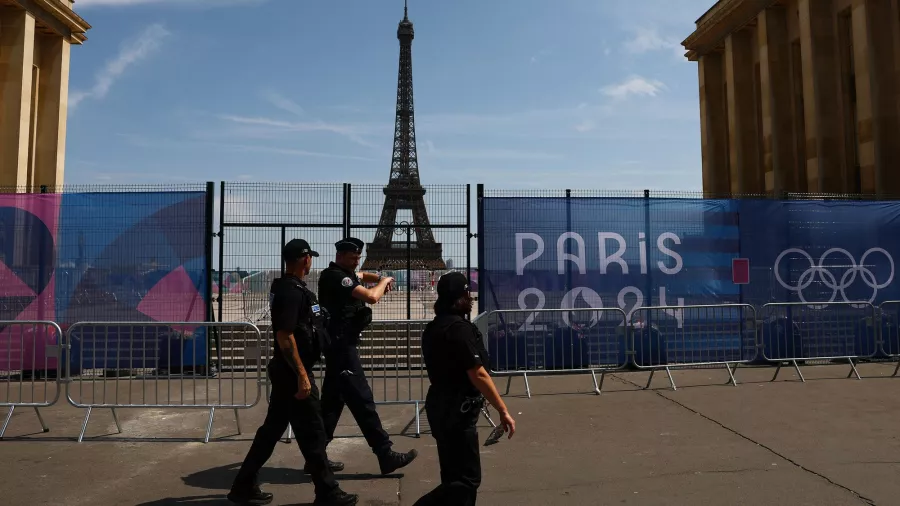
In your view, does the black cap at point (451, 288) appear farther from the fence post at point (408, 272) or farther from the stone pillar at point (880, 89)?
the stone pillar at point (880, 89)

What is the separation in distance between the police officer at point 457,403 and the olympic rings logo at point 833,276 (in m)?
8.31

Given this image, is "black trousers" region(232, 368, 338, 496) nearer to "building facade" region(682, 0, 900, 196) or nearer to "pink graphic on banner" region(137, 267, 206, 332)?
"pink graphic on banner" region(137, 267, 206, 332)

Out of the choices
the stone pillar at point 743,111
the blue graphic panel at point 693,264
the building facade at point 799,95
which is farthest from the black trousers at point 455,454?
the stone pillar at point 743,111

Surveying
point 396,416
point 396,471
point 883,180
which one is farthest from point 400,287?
point 883,180

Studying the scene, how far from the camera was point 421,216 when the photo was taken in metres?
10.0

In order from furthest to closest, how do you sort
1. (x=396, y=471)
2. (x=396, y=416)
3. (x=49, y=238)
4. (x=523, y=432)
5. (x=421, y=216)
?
1. (x=421, y=216)
2. (x=49, y=238)
3. (x=396, y=416)
4. (x=523, y=432)
5. (x=396, y=471)

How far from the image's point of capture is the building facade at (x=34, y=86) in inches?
755

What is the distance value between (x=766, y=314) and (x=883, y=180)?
972cm

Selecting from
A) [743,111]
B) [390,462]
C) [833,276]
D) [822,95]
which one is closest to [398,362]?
[390,462]

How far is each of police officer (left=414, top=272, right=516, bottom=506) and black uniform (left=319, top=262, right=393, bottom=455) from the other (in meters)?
1.56

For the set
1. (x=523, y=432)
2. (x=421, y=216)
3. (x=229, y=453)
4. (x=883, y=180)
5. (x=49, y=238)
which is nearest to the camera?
(x=229, y=453)

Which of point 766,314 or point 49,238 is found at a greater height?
point 49,238

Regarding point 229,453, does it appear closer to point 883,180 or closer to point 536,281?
point 536,281

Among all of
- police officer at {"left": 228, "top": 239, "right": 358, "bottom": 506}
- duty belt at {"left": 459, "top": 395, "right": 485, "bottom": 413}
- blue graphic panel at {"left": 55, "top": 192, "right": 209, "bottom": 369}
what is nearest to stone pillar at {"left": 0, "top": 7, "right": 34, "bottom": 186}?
blue graphic panel at {"left": 55, "top": 192, "right": 209, "bottom": 369}
